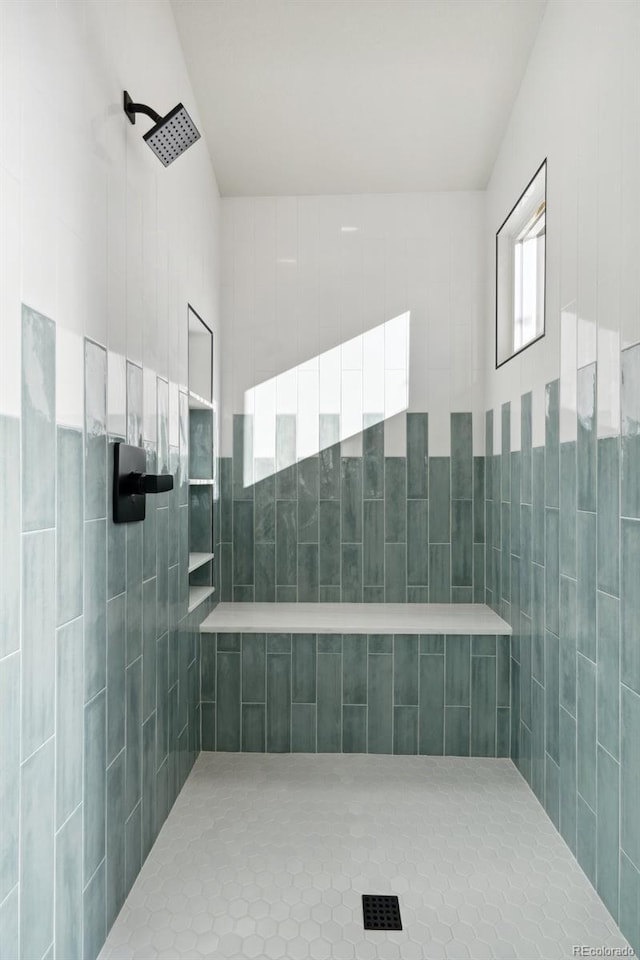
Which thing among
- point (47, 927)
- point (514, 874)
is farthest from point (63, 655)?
point (514, 874)

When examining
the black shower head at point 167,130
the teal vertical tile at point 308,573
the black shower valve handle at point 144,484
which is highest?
the black shower head at point 167,130

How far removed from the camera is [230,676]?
2824mm

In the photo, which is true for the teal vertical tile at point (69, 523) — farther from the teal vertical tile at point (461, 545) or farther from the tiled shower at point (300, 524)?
the teal vertical tile at point (461, 545)

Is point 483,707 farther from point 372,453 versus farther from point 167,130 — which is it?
point 167,130

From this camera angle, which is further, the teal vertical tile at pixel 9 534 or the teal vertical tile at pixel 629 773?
the teal vertical tile at pixel 629 773

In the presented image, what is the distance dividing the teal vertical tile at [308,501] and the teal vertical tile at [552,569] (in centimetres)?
128

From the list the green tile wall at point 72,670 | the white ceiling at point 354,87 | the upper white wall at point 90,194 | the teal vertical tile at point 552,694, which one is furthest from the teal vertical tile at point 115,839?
the white ceiling at point 354,87

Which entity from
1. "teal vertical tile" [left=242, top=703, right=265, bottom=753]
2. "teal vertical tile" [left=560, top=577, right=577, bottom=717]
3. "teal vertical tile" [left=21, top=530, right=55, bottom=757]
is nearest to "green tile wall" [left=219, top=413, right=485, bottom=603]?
"teal vertical tile" [left=242, top=703, right=265, bottom=753]

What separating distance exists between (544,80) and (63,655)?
7.95 feet

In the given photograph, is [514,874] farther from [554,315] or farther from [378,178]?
[378,178]

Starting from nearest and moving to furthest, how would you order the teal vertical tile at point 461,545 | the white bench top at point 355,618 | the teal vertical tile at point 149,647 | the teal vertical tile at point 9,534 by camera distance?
the teal vertical tile at point 9,534 < the teal vertical tile at point 149,647 < the white bench top at point 355,618 < the teal vertical tile at point 461,545

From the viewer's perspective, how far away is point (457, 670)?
275 cm

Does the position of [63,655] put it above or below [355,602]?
above

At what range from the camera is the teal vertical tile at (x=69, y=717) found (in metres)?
1.27
